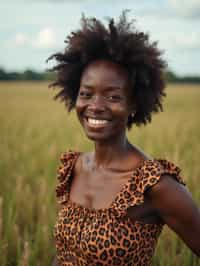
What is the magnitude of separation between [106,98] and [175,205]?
0.52 meters

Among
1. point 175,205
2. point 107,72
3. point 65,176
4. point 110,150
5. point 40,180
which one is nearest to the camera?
point 175,205

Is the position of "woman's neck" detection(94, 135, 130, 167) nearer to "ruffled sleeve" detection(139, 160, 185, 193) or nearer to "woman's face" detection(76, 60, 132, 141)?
"woman's face" detection(76, 60, 132, 141)

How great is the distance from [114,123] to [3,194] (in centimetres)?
228

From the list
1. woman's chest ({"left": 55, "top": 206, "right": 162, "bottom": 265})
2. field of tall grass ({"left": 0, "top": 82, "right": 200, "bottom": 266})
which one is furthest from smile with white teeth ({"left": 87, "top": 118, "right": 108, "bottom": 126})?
field of tall grass ({"left": 0, "top": 82, "right": 200, "bottom": 266})

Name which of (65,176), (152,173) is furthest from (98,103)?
(65,176)

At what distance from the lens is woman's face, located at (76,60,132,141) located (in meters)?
1.94

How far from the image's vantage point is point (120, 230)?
1.90 metres

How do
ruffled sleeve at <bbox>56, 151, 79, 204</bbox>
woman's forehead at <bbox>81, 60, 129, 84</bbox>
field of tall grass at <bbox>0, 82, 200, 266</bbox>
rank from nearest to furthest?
1. woman's forehead at <bbox>81, 60, 129, 84</bbox>
2. ruffled sleeve at <bbox>56, 151, 79, 204</bbox>
3. field of tall grass at <bbox>0, 82, 200, 266</bbox>

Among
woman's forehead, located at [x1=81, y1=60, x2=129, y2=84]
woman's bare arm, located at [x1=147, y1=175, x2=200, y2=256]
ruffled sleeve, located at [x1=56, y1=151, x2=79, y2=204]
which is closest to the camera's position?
woman's bare arm, located at [x1=147, y1=175, x2=200, y2=256]

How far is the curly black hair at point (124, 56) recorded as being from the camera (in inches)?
78.2

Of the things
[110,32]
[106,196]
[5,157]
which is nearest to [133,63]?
[110,32]

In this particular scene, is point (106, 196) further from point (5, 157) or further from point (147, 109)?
point (5, 157)

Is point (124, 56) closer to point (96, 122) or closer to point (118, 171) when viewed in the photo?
point (96, 122)

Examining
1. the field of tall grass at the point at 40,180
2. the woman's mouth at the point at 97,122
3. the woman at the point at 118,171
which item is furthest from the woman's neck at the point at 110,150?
the field of tall grass at the point at 40,180
